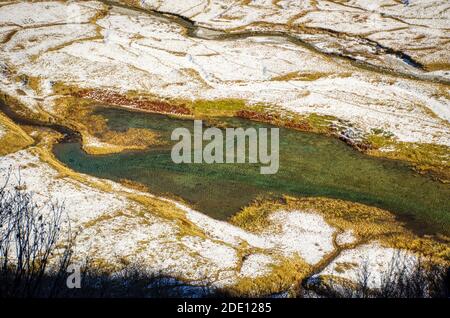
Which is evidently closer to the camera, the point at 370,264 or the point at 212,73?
the point at 370,264

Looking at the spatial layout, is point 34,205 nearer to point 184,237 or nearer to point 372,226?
point 184,237

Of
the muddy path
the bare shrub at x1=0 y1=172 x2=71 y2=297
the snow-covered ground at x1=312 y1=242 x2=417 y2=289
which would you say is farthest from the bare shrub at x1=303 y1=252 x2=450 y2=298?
the muddy path

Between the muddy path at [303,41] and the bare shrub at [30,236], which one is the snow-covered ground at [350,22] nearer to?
the muddy path at [303,41]

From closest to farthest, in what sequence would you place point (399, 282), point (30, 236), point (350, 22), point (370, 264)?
1. point (399, 282)
2. point (370, 264)
3. point (30, 236)
4. point (350, 22)

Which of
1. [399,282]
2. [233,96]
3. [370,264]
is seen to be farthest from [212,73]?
[399,282]

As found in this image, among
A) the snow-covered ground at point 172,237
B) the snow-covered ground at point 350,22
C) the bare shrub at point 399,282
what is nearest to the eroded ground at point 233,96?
the snow-covered ground at point 172,237

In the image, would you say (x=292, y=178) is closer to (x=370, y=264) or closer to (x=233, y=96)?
(x=370, y=264)

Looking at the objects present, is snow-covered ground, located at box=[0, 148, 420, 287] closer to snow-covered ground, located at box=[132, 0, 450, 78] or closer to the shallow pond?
the shallow pond

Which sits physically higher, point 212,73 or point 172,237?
point 172,237
